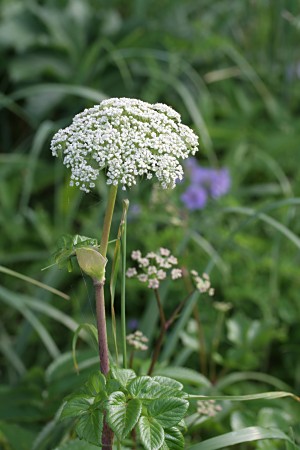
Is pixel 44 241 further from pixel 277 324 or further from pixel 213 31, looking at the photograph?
pixel 213 31

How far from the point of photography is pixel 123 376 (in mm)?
938

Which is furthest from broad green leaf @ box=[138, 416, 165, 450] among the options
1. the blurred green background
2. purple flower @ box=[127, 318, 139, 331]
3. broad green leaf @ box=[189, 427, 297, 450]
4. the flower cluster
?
the flower cluster

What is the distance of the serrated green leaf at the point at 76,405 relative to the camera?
89 cm

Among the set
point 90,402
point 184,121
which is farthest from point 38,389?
point 184,121

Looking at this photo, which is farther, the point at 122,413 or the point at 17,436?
the point at 17,436

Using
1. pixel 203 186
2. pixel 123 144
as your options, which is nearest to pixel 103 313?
pixel 123 144

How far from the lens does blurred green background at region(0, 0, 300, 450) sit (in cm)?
151

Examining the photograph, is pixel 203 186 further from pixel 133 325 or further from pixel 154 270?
pixel 154 270

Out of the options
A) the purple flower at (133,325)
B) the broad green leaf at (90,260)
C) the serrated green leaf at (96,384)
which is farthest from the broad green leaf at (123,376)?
the purple flower at (133,325)

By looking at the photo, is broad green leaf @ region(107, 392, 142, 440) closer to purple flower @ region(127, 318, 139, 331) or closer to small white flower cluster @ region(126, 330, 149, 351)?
small white flower cluster @ region(126, 330, 149, 351)

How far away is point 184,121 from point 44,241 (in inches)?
34.2

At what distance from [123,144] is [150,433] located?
14.7 inches

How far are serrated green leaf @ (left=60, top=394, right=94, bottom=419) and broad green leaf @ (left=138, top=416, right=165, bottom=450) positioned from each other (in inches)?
3.2

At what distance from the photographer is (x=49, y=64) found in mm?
2809
